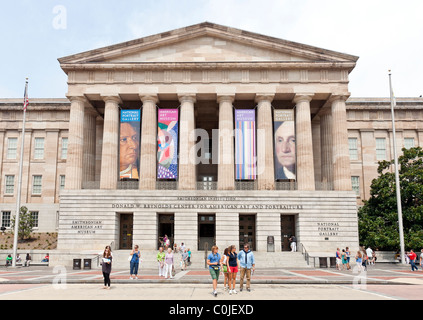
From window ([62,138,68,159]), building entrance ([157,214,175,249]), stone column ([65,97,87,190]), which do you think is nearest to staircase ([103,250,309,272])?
building entrance ([157,214,175,249])

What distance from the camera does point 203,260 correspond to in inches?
1254

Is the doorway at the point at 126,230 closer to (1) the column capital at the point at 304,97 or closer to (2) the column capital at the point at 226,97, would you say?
(2) the column capital at the point at 226,97

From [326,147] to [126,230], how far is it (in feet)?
68.4

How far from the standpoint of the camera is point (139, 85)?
37906 mm

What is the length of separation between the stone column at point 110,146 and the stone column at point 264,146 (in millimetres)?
13053

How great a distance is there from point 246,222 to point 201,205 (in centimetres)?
480

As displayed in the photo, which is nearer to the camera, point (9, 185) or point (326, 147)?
point (326, 147)

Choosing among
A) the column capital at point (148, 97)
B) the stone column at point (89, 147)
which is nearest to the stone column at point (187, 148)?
the column capital at point (148, 97)

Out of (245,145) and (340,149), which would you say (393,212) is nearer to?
(340,149)

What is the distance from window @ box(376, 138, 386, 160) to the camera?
47750 millimetres

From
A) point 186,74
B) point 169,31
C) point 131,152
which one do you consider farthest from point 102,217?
point 169,31

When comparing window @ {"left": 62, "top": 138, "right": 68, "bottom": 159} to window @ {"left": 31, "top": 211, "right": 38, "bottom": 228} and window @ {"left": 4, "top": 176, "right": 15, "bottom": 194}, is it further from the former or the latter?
window @ {"left": 31, "top": 211, "right": 38, "bottom": 228}

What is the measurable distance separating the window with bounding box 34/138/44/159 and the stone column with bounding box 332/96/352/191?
33237mm

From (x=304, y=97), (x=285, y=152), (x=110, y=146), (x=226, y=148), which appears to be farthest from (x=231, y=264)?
(x=304, y=97)
